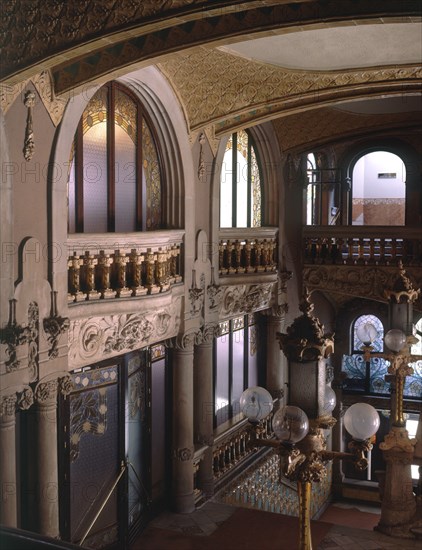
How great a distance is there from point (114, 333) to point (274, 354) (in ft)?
19.8

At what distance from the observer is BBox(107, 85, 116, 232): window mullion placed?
9.13 m

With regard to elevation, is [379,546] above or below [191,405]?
below

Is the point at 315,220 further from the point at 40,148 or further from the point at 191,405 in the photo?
the point at 40,148

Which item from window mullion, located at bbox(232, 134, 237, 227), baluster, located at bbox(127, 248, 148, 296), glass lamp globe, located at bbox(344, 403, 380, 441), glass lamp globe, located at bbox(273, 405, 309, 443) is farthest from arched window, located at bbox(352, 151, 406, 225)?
glass lamp globe, located at bbox(273, 405, 309, 443)

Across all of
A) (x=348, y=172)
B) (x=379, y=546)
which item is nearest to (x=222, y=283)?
(x=379, y=546)

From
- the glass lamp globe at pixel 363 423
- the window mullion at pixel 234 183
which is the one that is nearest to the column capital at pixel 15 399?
the glass lamp globe at pixel 363 423

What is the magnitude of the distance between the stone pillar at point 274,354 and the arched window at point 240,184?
1.73 m

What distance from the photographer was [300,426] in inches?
193

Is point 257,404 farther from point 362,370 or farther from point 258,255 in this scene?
point 362,370

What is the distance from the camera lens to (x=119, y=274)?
8.51 metres

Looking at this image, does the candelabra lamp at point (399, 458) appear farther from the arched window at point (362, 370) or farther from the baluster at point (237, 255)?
the arched window at point (362, 370)

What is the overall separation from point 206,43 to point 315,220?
1029cm

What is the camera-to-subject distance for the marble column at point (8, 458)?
268 inches

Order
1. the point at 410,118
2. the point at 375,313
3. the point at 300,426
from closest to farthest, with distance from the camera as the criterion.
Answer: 1. the point at 300,426
2. the point at 410,118
3. the point at 375,313
